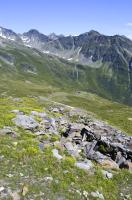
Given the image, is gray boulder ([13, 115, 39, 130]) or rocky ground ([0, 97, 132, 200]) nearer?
rocky ground ([0, 97, 132, 200])

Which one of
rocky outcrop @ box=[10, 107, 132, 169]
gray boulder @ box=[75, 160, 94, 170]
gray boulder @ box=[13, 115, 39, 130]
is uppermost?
gray boulder @ box=[13, 115, 39, 130]

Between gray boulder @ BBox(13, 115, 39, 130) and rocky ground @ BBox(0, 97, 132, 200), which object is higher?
gray boulder @ BBox(13, 115, 39, 130)

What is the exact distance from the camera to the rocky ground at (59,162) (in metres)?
20.0

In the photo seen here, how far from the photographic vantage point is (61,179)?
69.3 ft

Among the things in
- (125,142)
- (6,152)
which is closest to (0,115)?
(6,152)

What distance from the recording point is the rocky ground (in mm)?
19969

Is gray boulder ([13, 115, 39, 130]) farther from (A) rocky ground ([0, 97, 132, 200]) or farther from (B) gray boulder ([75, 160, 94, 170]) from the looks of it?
(B) gray boulder ([75, 160, 94, 170])

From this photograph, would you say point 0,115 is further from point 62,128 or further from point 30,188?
point 30,188

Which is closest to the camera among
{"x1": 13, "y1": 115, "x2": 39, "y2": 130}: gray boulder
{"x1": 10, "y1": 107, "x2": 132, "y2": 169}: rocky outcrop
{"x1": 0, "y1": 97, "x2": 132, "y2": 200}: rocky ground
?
{"x1": 0, "y1": 97, "x2": 132, "y2": 200}: rocky ground

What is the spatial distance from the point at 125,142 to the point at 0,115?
1168 cm

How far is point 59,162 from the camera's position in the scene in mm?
23250

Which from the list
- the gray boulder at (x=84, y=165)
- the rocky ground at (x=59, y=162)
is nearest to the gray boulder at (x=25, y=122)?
the rocky ground at (x=59, y=162)

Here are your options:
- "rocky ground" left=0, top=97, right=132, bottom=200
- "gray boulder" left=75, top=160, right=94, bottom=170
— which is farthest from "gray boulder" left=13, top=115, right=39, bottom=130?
"gray boulder" left=75, top=160, right=94, bottom=170

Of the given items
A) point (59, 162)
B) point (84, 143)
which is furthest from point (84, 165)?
point (84, 143)
